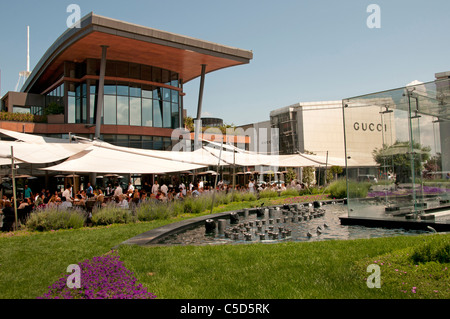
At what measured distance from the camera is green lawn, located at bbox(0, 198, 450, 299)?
5.16m

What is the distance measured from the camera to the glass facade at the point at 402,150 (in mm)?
11586

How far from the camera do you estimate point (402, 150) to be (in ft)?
38.9

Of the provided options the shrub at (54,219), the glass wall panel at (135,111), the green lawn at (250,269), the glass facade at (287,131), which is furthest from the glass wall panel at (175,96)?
the glass facade at (287,131)

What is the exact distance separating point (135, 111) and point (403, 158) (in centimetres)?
2503

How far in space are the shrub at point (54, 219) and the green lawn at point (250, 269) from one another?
2497 millimetres

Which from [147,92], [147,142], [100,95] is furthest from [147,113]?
[100,95]

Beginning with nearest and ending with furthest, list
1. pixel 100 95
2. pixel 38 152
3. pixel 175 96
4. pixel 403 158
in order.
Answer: pixel 403 158 → pixel 38 152 → pixel 100 95 → pixel 175 96

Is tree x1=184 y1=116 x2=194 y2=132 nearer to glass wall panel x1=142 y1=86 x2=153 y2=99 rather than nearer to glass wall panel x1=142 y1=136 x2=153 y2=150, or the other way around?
glass wall panel x1=142 y1=86 x2=153 y2=99

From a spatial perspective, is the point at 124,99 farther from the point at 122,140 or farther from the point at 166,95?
the point at 166,95

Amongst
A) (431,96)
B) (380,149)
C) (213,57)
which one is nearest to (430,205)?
(380,149)

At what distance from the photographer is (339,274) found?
19.1 feet

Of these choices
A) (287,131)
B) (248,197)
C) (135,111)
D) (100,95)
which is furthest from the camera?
(287,131)
